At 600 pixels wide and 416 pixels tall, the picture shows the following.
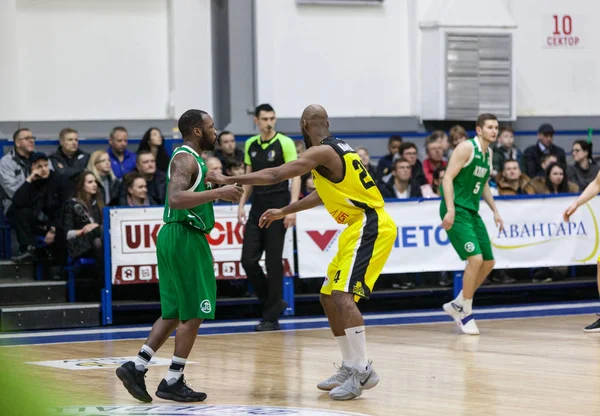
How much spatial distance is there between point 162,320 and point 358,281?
121 centimetres

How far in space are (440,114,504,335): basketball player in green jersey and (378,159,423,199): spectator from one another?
2600 millimetres

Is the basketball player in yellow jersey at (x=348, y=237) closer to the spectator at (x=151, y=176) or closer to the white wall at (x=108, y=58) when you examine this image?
the spectator at (x=151, y=176)

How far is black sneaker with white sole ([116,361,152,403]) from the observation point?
5.58 meters

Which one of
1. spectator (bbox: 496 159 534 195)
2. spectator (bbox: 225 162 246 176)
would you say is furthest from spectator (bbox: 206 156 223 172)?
spectator (bbox: 496 159 534 195)

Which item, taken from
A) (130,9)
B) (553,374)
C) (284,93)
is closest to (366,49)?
(284,93)

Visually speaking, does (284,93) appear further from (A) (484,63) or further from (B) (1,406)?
(B) (1,406)

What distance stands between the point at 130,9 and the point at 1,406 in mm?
14288

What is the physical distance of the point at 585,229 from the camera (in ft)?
40.4

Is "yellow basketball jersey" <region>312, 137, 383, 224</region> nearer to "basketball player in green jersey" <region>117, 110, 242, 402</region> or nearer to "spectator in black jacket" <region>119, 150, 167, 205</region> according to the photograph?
"basketball player in green jersey" <region>117, 110, 242, 402</region>

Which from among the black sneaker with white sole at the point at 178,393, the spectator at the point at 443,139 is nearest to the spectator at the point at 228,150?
the spectator at the point at 443,139

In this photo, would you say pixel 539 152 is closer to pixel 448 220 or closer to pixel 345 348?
pixel 448 220

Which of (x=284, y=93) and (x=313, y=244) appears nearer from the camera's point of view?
(x=313, y=244)

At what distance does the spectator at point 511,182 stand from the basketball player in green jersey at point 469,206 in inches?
117

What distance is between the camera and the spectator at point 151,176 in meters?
11.6
